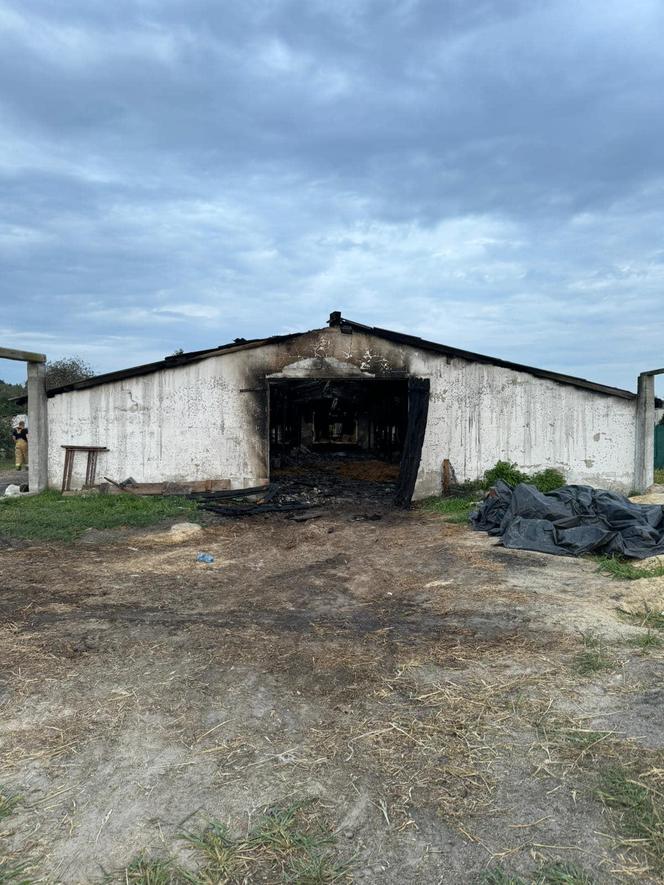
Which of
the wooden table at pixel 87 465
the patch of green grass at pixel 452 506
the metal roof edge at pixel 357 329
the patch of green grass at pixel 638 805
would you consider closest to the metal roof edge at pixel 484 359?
the metal roof edge at pixel 357 329

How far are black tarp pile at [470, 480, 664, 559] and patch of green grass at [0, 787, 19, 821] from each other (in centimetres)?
683

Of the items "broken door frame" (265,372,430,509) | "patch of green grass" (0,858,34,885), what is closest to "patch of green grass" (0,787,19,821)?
"patch of green grass" (0,858,34,885)

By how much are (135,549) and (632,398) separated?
1145 centimetres

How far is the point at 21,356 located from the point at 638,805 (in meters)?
13.4

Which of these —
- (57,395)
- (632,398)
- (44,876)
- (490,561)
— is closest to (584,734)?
(44,876)

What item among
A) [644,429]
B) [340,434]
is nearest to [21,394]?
[340,434]

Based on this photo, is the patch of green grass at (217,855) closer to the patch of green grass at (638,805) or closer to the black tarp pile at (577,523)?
the patch of green grass at (638,805)

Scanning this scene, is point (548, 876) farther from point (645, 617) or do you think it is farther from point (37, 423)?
point (37, 423)

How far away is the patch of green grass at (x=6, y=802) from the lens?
257 cm

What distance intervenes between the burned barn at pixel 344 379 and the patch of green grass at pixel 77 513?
883 mm

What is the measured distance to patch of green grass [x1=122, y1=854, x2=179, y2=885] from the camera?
2.18 metres

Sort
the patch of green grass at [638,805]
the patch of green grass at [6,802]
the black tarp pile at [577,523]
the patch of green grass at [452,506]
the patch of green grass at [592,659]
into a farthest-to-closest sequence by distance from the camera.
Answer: the patch of green grass at [452,506]
the black tarp pile at [577,523]
the patch of green grass at [592,659]
the patch of green grass at [6,802]
the patch of green grass at [638,805]

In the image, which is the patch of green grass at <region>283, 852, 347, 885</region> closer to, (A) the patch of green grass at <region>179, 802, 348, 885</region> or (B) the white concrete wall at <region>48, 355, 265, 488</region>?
(A) the patch of green grass at <region>179, 802, 348, 885</region>

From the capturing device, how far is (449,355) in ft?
42.7
